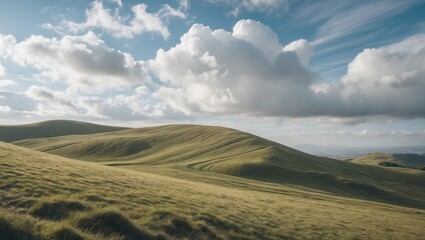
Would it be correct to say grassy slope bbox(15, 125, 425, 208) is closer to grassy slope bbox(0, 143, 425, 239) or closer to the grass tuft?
grassy slope bbox(0, 143, 425, 239)

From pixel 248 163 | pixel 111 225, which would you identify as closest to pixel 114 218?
pixel 111 225

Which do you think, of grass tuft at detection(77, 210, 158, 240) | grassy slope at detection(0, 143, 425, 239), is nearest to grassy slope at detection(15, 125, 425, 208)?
grassy slope at detection(0, 143, 425, 239)

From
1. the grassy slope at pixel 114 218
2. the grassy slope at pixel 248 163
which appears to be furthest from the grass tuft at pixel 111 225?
the grassy slope at pixel 248 163

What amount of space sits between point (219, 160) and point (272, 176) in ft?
79.2

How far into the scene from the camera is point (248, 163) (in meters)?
115

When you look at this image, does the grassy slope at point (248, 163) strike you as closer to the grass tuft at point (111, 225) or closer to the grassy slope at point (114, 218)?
the grassy slope at point (114, 218)

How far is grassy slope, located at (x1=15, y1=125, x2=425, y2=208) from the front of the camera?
104 m

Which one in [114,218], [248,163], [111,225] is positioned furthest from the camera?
[248,163]

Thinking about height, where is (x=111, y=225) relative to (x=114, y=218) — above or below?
below

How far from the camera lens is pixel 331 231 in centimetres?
2803

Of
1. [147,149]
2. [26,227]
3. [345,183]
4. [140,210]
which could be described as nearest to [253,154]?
[345,183]

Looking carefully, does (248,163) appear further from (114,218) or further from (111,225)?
(111,225)

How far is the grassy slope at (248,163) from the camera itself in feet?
341

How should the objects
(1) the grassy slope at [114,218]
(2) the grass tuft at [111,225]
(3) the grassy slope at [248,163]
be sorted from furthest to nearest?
(3) the grassy slope at [248,163], (2) the grass tuft at [111,225], (1) the grassy slope at [114,218]
